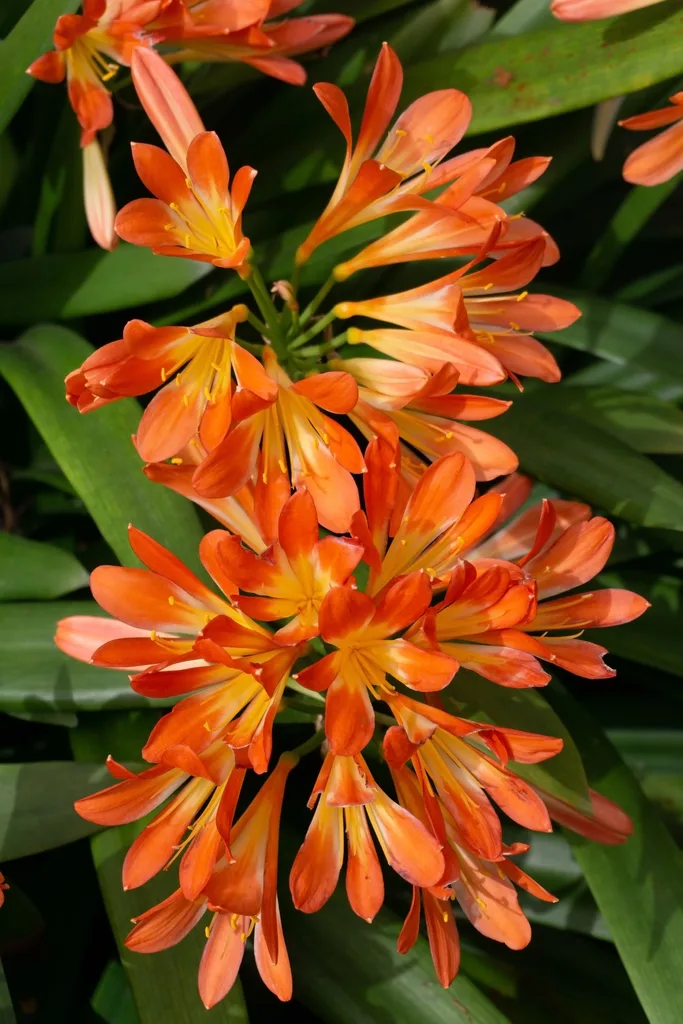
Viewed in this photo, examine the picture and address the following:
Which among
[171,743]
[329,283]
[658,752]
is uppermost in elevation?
[329,283]

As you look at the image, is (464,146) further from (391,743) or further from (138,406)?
(391,743)

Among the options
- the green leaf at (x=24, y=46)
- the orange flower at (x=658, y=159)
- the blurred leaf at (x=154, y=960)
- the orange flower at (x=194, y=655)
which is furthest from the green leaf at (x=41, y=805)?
the orange flower at (x=658, y=159)

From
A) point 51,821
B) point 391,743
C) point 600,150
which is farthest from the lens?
point 600,150

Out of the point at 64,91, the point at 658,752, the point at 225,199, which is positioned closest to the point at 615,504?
the point at 658,752

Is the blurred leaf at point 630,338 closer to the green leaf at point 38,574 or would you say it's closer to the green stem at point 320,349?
the green stem at point 320,349

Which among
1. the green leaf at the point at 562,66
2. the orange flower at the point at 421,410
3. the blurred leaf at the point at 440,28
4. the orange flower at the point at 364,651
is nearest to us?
the orange flower at the point at 364,651

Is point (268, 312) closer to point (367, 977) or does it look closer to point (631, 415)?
point (631, 415)

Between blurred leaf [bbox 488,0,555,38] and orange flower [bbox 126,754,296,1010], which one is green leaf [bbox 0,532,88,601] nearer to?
orange flower [bbox 126,754,296,1010]
